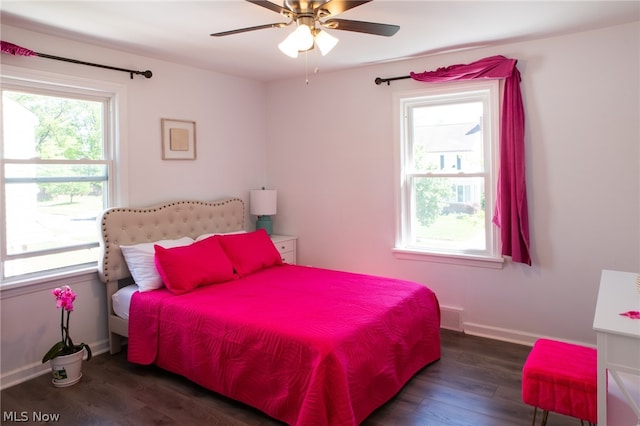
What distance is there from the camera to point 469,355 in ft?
10.9

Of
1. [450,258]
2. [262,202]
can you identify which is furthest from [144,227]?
[450,258]

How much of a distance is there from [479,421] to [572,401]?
71 cm

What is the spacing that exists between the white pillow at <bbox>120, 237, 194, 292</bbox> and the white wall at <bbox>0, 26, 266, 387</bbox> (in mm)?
359

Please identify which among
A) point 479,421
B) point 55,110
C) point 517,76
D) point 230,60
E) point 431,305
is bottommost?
point 479,421

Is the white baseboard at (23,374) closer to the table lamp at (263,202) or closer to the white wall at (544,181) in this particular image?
the table lamp at (263,202)

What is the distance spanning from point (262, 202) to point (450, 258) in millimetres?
1973

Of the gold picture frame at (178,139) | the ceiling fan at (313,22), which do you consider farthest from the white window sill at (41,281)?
the ceiling fan at (313,22)

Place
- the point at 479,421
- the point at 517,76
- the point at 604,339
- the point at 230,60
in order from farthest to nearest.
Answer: the point at 230,60, the point at 517,76, the point at 479,421, the point at 604,339

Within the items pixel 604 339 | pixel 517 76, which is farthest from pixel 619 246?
pixel 604 339

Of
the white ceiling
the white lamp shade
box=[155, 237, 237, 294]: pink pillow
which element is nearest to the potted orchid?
box=[155, 237, 237, 294]: pink pillow

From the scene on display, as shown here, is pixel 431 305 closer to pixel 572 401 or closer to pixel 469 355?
pixel 469 355

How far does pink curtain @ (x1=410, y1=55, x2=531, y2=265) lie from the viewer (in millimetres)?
3385

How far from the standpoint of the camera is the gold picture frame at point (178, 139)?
12.8 feet

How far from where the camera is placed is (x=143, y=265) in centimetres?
329
